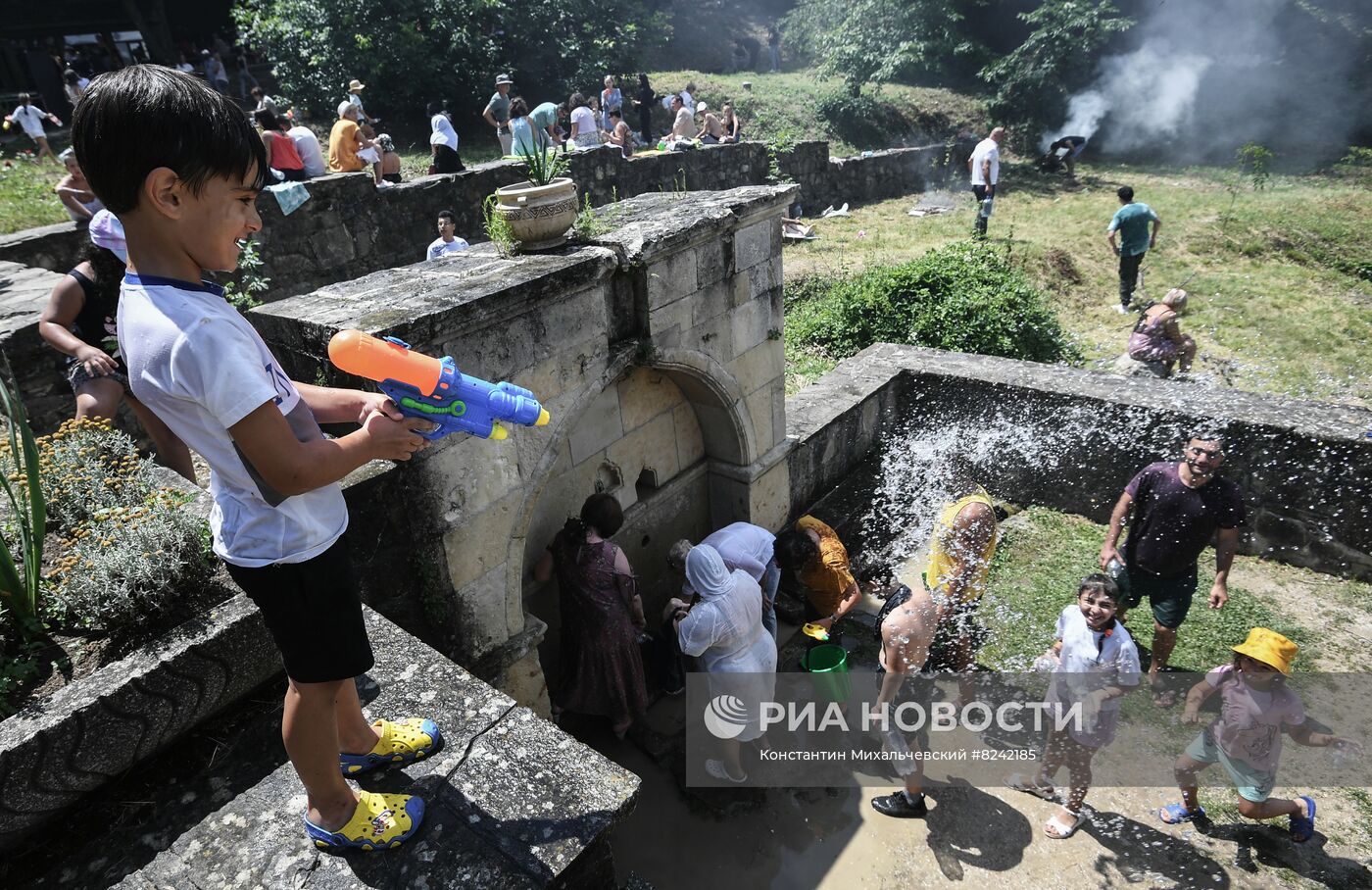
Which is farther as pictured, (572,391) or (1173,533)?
(1173,533)

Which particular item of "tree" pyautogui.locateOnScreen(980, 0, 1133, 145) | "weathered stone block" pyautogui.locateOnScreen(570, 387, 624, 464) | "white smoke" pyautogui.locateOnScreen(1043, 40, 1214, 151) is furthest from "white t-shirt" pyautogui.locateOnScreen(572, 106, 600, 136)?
"white smoke" pyautogui.locateOnScreen(1043, 40, 1214, 151)

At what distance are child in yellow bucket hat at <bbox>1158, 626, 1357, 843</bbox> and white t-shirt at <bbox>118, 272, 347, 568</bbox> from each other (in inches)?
170

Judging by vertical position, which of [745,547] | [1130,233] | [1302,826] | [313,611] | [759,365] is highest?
[313,611]

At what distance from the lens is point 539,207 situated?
4254mm

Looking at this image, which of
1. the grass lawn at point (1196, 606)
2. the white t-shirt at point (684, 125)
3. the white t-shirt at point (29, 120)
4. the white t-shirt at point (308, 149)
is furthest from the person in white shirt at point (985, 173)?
the white t-shirt at point (29, 120)

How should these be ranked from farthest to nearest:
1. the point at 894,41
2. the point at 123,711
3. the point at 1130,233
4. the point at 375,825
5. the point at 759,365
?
the point at 894,41, the point at 1130,233, the point at 759,365, the point at 123,711, the point at 375,825

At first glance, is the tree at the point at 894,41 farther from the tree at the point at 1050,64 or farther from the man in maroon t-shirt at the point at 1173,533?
the man in maroon t-shirt at the point at 1173,533

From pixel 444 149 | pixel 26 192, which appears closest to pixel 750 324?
pixel 444 149

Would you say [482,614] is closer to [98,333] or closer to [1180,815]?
[98,333]

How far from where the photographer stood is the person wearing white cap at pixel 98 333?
4227mm

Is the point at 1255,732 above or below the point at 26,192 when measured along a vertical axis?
below

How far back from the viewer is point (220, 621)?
103 inches

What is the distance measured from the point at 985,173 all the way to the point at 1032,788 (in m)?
12.5

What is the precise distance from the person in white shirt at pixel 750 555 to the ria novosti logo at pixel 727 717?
2.17 ft
